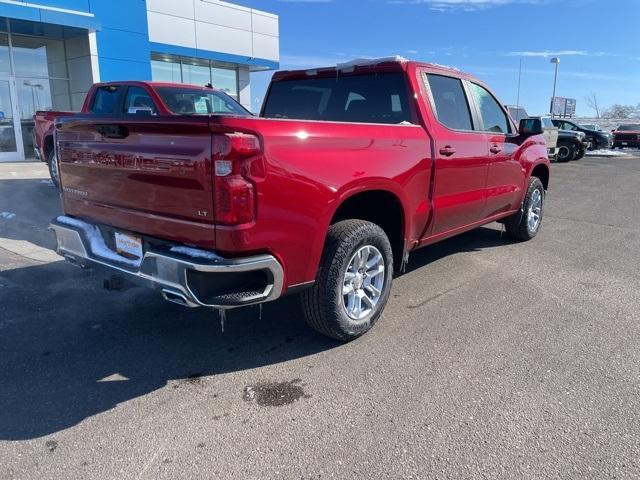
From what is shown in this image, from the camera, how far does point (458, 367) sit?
11.1 ft

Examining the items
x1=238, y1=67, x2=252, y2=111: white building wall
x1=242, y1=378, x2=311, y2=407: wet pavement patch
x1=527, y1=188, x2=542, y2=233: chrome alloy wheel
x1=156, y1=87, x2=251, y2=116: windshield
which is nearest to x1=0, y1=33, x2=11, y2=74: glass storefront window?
x1=238, y1=67, x2=252, y2=111: white building wall

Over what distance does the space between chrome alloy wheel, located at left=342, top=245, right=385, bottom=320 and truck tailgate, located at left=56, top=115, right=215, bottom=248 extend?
116cm

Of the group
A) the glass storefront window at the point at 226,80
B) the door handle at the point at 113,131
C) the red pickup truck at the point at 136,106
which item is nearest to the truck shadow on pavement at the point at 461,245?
the door handle at the point at 113,131

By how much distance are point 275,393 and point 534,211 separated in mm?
5132

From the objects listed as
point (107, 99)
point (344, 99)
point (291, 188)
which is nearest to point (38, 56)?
point (107, 99)

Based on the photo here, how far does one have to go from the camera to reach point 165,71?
19516mm

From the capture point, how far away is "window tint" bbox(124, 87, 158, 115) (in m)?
8.16

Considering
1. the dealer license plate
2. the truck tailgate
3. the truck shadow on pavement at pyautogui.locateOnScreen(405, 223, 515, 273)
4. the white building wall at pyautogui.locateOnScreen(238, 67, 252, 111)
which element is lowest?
the truck shadow on pavement at pyautogui.locateOnScreen(405, 223, 515, 273)

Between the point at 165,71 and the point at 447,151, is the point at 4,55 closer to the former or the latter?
the point at 165,71

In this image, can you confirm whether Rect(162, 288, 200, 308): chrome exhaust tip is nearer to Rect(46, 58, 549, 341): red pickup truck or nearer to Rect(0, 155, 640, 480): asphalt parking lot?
Rect(46, 58, 549, 341): red pickup truck

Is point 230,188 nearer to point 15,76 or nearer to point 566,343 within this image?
point 566,343

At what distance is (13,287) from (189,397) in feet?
9.18

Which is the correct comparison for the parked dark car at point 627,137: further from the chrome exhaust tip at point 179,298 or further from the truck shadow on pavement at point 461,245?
the chrome exhaust tip at point 179,298

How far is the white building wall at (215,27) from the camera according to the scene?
1786 centimetres
